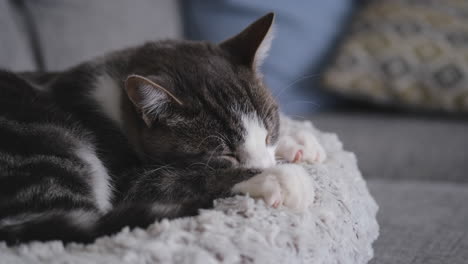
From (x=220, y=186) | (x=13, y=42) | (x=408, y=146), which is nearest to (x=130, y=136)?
(x=220, y=186)

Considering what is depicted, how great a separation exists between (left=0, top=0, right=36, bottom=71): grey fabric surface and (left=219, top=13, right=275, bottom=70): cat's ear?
2.36 feet

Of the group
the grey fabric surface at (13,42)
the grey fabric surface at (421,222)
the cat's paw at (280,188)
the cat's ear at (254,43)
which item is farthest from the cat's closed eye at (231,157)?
the grey fabric surface at (13,42)

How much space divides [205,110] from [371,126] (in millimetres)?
1043

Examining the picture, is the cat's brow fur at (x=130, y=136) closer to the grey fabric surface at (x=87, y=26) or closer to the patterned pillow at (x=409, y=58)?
the grey fabric surface at (x=87, y=26)

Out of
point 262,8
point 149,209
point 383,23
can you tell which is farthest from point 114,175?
point 383,23

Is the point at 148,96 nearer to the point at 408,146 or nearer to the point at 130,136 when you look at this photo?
the point at 130,136

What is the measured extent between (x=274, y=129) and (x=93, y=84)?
0.43 metres

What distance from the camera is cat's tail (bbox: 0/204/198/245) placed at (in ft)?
2.30

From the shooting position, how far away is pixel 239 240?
27.7 inches

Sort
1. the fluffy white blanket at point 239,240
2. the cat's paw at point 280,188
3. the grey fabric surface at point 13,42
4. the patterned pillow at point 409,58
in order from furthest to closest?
the patterned pillow at point 409,58, the grey fabric surface at point 13,42, the cat's paw at point 280,188, the fluffy white blanket at point 239,240

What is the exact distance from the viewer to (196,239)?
27.4 inches

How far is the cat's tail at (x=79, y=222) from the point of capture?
2.30ft

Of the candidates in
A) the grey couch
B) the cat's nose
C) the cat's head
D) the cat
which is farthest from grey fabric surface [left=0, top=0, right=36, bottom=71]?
the cat's nose

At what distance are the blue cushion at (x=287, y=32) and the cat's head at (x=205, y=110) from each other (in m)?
0.88
